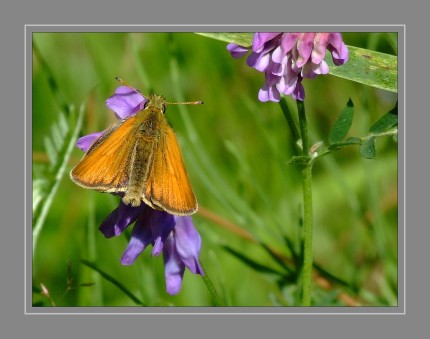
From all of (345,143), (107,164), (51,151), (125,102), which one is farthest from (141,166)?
(51,151)

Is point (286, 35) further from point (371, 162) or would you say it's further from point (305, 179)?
point (371, 162)

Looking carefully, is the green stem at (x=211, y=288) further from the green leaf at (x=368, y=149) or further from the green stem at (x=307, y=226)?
the green leaf at (x=368, y=149)

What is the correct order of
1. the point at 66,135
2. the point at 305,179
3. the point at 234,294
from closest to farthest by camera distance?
the point at 305,179 → the point at 66,135 → the point at 234,294

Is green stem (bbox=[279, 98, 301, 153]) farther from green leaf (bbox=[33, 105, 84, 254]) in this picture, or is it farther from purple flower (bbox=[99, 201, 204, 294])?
green leaf (bbox=[33, 105, 84, 254])

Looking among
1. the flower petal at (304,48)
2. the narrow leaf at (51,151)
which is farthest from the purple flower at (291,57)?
the narrow leaf at (51,151)

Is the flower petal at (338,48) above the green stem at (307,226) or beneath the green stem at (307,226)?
above

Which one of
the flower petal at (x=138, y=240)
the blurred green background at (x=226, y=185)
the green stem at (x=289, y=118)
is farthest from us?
the blurred green background at (x=226, y=185)

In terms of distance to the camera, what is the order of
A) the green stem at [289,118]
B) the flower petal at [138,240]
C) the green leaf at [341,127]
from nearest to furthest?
the flower petal at [138,240] → the green stem at [289,118] → the green leaf at [341,127]
